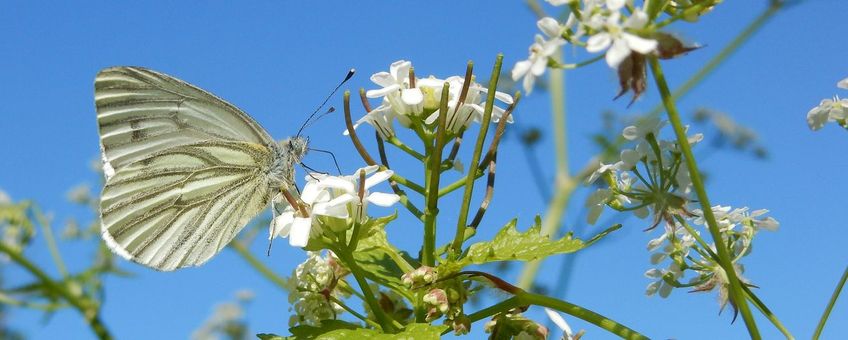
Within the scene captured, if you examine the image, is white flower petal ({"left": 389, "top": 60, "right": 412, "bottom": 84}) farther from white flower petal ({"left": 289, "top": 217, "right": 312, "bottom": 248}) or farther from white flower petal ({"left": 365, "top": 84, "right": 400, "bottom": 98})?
white flower petal ({"left": 289, "top": 217, "right": 312, "bottom": 248})

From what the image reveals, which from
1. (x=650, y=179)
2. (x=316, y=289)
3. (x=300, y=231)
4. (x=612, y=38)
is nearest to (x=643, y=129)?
(x=650, y=179)

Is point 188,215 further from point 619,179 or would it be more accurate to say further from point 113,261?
point 113,261

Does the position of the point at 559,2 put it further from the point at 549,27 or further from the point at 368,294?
the point at 368,294

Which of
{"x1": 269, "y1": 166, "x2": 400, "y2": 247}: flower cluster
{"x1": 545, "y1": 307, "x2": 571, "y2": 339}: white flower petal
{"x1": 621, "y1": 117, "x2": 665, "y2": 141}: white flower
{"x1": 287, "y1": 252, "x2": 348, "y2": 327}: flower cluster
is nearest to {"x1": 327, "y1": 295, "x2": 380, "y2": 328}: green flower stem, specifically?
{"x1": 287, "y1": 252, "x2": 348, "y2": 327}: flower cluster

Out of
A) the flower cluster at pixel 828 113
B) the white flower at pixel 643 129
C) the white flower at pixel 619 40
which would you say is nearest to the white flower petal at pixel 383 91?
the white flower at pixel 643 129

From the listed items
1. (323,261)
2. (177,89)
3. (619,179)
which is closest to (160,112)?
(177,89)

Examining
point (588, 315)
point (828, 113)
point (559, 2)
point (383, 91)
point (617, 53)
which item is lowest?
point (588, 315)
